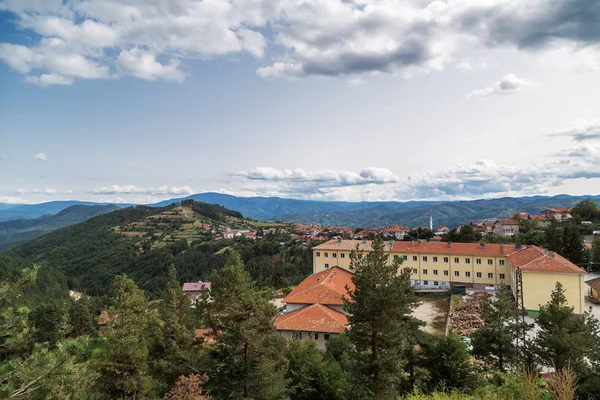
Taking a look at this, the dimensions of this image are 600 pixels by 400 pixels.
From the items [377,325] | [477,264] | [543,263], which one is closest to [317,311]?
[377,325]

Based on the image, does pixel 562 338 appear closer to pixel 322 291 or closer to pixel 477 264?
pixel 322 291

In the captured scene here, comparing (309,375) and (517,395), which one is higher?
(517,395)

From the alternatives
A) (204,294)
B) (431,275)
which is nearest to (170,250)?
(431,275)

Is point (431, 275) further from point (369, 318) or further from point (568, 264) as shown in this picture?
point (369, 318)

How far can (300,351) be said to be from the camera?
61.1 ft

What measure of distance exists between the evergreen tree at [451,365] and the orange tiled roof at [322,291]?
1126 centimetres

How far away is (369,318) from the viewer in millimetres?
12602

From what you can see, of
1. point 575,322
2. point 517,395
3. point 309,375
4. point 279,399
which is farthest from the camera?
point 309,375

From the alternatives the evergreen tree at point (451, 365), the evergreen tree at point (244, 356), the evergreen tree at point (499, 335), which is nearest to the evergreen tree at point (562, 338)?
the evergreen tree at point (499, 335)

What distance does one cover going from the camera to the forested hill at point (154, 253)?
88.4m

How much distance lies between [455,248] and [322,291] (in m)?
21.1

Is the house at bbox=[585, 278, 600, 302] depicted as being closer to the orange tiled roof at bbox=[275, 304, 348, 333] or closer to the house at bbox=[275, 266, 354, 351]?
the house at bbox=[275, 266, 354, 351]

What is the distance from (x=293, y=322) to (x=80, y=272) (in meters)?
140

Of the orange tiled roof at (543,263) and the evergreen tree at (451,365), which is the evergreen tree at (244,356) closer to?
the evergreen tree at (451,365)
